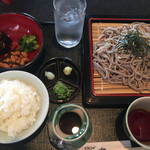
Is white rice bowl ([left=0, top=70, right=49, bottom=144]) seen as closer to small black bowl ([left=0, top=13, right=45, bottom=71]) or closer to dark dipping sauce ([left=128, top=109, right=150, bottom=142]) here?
small black bowl ([left=0, top=13, right=45, bottom=71])

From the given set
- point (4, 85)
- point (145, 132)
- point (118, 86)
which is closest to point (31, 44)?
point (4, 85)

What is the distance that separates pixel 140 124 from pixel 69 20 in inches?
48.6

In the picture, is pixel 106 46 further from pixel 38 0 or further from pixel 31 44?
pixel 38 0

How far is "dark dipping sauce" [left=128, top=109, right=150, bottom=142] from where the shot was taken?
1419mm

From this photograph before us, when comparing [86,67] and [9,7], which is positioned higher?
[9,7]

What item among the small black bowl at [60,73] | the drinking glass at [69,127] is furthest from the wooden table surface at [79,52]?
the drinking glass at [69,127]

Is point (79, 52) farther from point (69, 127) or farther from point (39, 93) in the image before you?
point (69, 127)

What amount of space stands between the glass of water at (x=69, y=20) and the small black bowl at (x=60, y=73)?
0.25m

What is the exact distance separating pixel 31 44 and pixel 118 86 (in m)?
1.08

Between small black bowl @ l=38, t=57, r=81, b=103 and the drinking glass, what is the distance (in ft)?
0.86

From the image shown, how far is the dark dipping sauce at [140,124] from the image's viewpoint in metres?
1.42

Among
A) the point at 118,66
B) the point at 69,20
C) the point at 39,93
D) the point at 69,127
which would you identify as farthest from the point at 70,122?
the point at 69,20

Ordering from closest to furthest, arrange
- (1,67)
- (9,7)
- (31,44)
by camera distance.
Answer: (1,67)
(31,44)
(9,7)

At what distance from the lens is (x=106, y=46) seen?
1.80 meters
